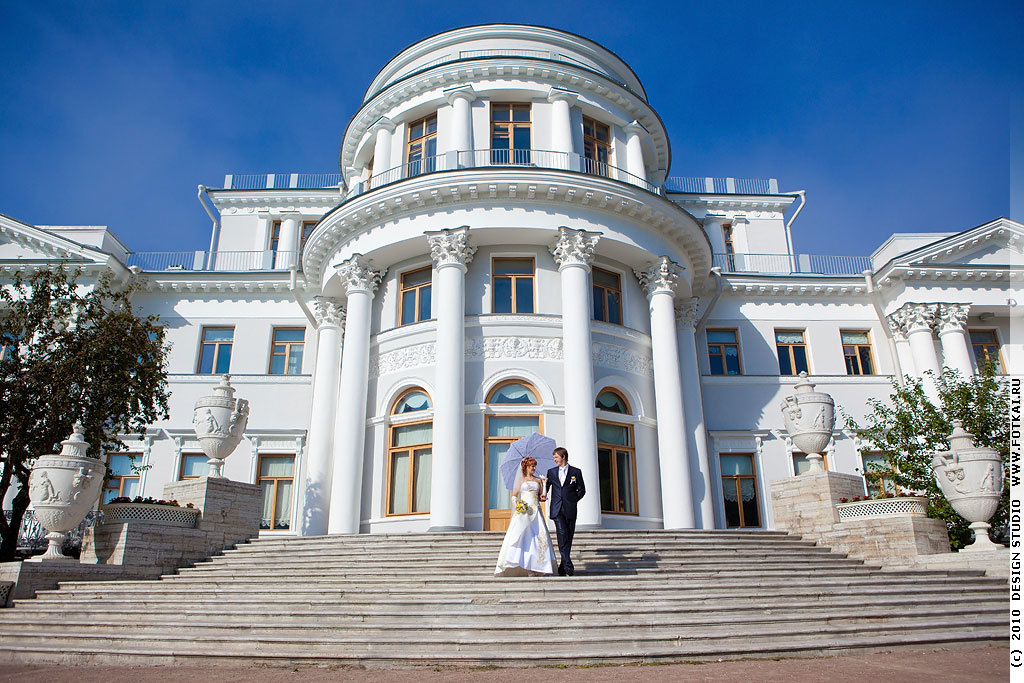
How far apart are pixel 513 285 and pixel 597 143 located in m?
6.35

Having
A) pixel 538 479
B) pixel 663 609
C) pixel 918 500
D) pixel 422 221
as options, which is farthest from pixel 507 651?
pixel 422 221

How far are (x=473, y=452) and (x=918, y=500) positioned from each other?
32.7 feet

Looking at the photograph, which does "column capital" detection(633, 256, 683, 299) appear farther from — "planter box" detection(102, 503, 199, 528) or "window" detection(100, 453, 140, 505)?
"window" detection(100, 453, 140, 505)

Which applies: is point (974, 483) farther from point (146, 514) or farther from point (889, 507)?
point (146, 514)

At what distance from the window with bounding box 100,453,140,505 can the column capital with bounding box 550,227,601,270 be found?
1597 cm

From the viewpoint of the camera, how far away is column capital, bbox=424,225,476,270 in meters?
19.7

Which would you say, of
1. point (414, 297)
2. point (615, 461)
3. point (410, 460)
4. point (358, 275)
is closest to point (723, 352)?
point (615, 461)

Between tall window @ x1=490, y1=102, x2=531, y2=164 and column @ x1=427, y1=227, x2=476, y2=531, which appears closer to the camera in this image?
column @ x1=427, y1=227, x2=476, y2=531

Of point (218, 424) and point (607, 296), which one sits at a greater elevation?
point (607, 296)

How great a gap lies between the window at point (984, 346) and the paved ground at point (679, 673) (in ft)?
70.6

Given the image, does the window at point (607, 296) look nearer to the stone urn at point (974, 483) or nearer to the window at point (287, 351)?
the stone urn at point (974, 483)

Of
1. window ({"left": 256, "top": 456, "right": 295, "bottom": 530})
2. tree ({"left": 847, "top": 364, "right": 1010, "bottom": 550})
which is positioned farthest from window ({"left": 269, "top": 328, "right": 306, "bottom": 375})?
tree ({"left": 847, "top": 364, "right": 1010, "bottom": 550})

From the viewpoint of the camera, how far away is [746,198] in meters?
31.4

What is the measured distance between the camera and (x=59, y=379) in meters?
16.1
